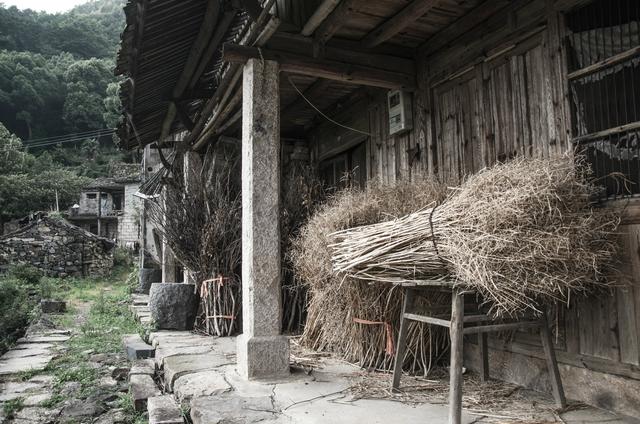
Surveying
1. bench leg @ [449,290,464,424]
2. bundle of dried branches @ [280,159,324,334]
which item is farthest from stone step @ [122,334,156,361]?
bench leg @ [449,290,464,424]

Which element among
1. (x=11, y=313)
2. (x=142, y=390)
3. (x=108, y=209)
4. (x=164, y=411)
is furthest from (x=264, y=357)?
(x=108, y=209)

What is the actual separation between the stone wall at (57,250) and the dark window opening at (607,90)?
21.8 m

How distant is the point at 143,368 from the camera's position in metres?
4.76

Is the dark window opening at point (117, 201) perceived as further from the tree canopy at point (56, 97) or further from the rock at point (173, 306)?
the rock at point (173, 306)

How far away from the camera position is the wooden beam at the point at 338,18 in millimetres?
3611

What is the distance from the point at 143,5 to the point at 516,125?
3333 mm

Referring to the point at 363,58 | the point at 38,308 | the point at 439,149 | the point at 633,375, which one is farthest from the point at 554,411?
the point at 38,308

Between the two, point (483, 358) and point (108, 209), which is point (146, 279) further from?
point (108, 209)

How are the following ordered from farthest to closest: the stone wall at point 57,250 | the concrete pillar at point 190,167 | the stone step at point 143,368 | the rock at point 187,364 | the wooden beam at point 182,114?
the stone wall at point 57,250 < the concrete pillar at point 190,167 < the wooden beam at point 182,114 < the stone step at point 143,368 < the rock at point 187,364

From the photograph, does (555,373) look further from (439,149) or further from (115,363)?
(115,363)

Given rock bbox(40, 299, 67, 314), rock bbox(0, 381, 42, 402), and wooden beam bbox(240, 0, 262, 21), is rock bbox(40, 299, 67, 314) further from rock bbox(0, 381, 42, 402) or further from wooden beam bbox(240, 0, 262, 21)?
wooden beam bbox(240, 0, 262, 21)

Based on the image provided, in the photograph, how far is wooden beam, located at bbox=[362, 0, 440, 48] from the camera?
3648 millimetres

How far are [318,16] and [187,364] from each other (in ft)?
11.0

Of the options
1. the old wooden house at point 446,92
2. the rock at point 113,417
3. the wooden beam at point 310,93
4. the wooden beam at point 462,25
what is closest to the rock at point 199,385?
the old wooden house at point 446,92
